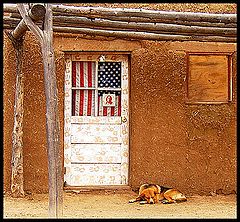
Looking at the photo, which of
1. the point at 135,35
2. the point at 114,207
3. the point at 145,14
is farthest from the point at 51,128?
the point at 135,35

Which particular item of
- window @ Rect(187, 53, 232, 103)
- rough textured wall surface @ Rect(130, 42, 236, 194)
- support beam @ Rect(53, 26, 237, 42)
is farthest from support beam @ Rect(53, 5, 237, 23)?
window @ Rect(187, 53, 232, 103)

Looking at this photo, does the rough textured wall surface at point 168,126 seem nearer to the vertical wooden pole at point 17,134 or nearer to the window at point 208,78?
the window at point 208,78

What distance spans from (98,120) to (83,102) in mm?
379

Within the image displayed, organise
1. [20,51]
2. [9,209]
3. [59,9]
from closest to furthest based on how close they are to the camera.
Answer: [59,9], [9,209], [20,51]

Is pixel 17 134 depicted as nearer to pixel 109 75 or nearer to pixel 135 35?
pixel 109 75

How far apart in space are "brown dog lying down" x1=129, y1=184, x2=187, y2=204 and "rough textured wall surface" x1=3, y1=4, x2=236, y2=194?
452 millimetres

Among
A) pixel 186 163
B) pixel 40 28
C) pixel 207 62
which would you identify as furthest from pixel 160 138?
pixel 40 28

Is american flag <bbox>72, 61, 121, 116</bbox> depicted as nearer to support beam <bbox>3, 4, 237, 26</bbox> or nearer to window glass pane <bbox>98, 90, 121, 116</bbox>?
window glass pane <bbox>98, 90, 121, 116</bbox>

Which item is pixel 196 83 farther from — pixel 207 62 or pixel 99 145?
pixel 99 145

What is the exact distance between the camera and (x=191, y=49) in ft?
29.7

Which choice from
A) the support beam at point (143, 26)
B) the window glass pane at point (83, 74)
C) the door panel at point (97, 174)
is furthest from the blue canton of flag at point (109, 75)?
the support beam at point (143, 26)

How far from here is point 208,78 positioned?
916cm

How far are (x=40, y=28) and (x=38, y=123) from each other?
8.94 feet

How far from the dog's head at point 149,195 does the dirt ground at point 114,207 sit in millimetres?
111
